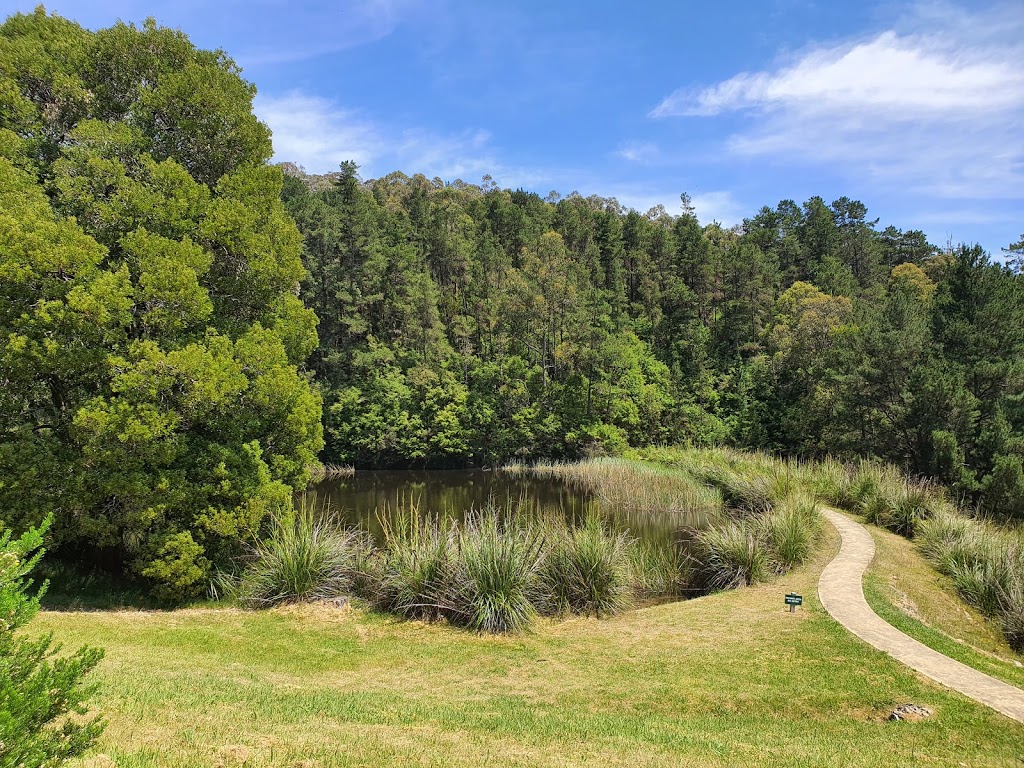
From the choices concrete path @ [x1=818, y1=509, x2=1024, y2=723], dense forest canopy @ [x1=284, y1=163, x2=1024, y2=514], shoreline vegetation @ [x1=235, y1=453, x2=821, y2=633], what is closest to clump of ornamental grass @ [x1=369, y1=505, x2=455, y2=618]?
shoreline vegetation @ [x1=235, y1=453, x2=821, y2=633]

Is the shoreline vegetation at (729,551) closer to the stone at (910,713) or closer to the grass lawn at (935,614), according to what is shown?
the grass lawn at (935,614)

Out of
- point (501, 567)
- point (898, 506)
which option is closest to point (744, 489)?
point (898, 506)

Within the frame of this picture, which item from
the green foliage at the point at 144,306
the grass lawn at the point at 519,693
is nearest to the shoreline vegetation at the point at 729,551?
the grass lawn at the point at 519,693

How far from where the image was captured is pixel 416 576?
9.69 meters

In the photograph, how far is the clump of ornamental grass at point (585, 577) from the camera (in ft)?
33.4

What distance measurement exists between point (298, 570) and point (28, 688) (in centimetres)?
821

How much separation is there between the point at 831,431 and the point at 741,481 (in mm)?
14311

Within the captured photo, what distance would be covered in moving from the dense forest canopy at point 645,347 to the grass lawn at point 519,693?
16.2 meters

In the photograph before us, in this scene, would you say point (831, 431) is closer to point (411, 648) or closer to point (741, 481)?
point (741, 481)

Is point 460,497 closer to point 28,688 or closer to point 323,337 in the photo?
point 323,337

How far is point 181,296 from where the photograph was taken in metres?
10.0

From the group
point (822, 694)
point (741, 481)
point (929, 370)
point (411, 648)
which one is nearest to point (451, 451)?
point (741, 481)

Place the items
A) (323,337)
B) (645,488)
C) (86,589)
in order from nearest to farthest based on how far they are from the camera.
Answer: (86,589) → (645,488) → (323,337)

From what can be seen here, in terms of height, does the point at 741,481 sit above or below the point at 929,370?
below
